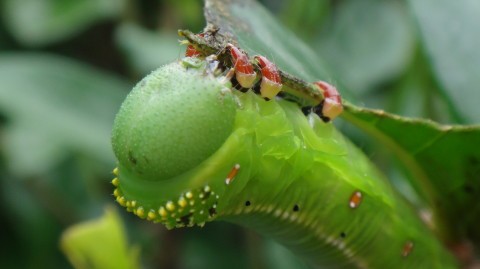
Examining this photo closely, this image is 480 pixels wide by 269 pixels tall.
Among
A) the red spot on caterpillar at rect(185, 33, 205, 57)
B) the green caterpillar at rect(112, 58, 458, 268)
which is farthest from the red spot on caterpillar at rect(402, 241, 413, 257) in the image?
the red spot on caterpillar at rect(185, 33, 205, 57)

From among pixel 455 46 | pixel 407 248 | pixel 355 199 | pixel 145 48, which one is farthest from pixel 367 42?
pixel 355 199

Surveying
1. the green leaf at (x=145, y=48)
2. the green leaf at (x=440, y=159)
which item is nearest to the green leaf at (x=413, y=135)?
the green leaf at (x=440, y=159)

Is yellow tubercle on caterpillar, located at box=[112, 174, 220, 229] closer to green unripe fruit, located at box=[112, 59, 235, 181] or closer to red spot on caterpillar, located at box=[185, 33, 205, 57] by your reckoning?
green unripe fruit, located at box=[112, 59, 235, 181]

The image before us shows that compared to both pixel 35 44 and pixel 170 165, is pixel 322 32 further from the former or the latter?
pixel 170 165

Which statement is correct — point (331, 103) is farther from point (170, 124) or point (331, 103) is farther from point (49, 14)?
point (49, 14)

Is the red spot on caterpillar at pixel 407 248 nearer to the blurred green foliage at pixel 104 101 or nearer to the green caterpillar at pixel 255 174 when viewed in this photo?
the green caterpillar at pixel 255 174

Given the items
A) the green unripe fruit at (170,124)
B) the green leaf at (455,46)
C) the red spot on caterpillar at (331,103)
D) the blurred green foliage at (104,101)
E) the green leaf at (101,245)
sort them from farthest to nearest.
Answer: the blurred green foliage at (104,101) < the green leaf at (101,245) < the green leaf at (455,46) < the red spot on caterpillar at (331,103) < the green unripe fruit at (170,124)
